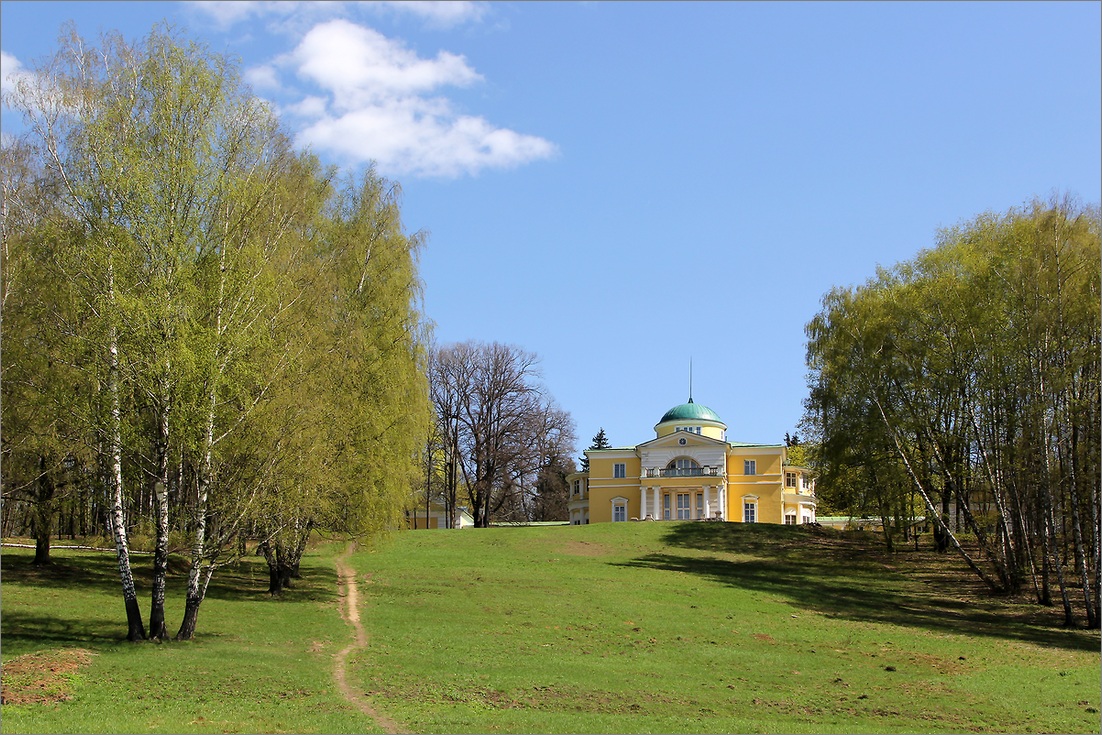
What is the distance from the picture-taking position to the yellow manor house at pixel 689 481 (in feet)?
250

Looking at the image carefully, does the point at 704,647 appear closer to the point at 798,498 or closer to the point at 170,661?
the point at 170,661

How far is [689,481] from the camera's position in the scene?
251 ft

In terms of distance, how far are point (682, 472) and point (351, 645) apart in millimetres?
54998

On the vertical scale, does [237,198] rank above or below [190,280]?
above

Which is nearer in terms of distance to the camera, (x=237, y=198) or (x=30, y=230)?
(x=237, y=198)

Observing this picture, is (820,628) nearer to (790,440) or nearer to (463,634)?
(463,634)

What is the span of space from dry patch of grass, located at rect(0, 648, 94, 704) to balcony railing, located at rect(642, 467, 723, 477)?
59875 millimetres

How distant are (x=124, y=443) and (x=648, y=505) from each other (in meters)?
58.9

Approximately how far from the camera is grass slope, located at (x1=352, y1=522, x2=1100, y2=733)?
18750 millimetres

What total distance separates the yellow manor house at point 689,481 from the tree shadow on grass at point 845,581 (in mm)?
17286

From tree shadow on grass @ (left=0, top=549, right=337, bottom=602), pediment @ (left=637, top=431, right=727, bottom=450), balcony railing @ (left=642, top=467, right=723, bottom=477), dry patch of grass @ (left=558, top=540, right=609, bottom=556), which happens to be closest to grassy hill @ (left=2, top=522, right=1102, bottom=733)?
tree shadow on grass @ (left=0, top=549, right=337, bottom=602)

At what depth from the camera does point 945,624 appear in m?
31.7

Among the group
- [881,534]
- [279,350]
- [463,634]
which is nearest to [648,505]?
[881,534]

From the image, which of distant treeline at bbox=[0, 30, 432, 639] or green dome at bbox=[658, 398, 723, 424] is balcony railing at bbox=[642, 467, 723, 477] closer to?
green dome at bbox=[658, 398, 723, 424]
